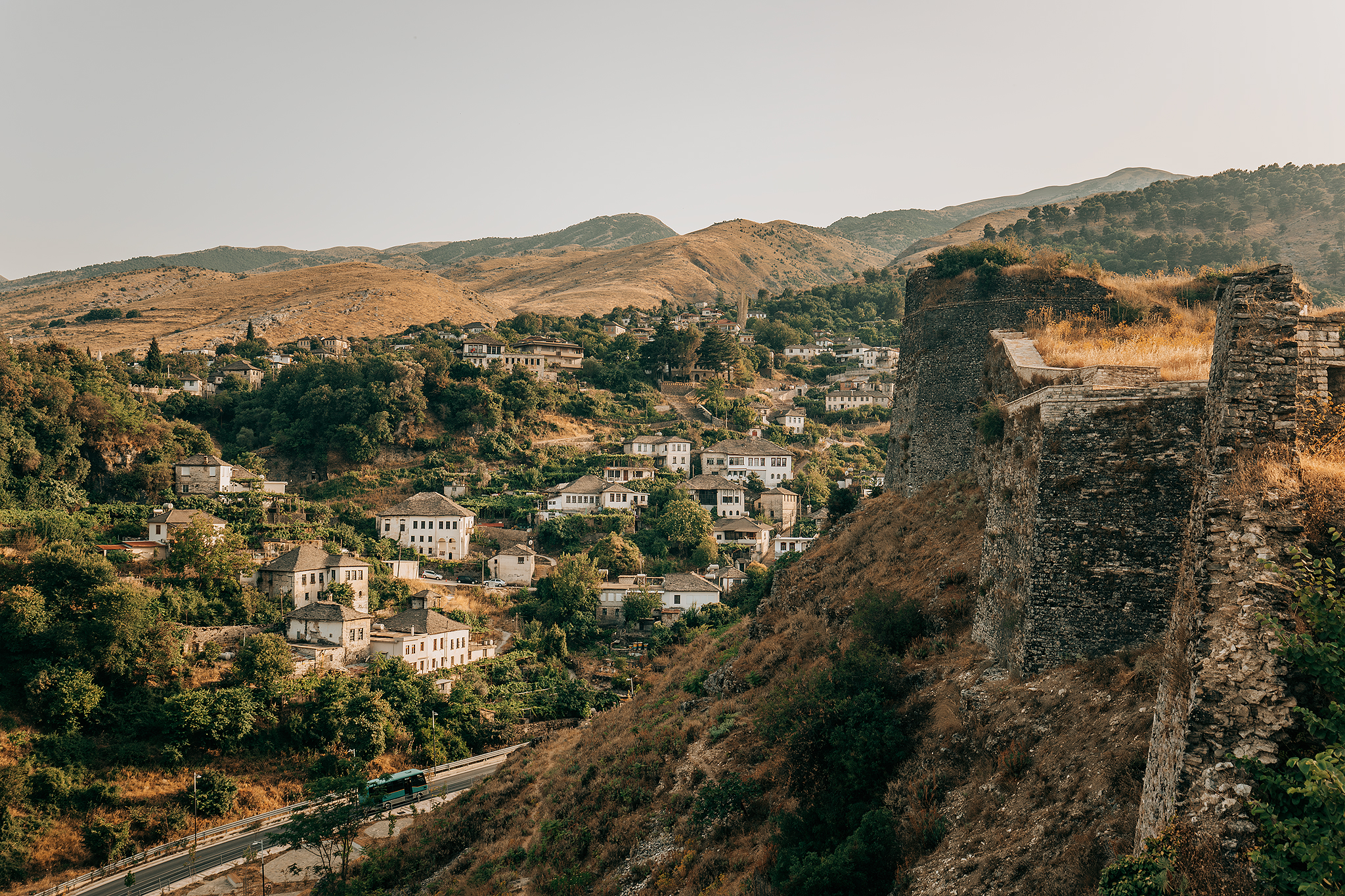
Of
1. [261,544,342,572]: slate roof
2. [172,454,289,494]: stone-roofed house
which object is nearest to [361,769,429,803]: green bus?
[261,544,342,572]: slate roof

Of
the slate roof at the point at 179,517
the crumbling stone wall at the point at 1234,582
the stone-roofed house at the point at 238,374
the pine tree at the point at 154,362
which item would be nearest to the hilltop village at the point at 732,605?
the crumbling stone wall at the point at 1234,582

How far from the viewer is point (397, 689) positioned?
3788 cm

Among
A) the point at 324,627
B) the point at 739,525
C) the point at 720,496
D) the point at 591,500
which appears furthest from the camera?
the point at 720,496

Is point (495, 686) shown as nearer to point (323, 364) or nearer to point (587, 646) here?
point (587, 646)

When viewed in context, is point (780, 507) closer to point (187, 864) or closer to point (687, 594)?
point (687, 594)

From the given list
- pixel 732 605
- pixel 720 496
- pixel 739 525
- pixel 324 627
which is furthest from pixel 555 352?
pixel 324 627

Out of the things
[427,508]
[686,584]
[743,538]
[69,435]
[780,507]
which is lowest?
[686,584]

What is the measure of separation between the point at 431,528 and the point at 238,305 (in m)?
87.8

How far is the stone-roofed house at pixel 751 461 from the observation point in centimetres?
6384

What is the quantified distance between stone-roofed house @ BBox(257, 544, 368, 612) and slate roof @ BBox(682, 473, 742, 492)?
880 inches

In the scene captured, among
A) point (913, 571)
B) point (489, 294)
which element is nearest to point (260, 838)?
point (913, 571)

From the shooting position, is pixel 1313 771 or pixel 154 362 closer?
pixel 1313 771

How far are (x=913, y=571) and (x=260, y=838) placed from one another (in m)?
25.3

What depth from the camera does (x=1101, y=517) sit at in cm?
1068
